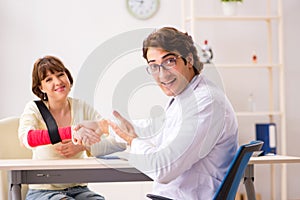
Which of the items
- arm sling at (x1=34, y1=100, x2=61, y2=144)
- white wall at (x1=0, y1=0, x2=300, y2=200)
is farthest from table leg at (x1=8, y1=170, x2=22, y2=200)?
white wall at (x1=0, y1=0, x2=300, y2=200)

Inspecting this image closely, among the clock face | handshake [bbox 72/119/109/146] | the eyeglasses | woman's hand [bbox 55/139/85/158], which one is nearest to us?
the eyeglasses

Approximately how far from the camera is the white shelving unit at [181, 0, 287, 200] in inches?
187

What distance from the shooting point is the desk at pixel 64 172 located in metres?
2.47

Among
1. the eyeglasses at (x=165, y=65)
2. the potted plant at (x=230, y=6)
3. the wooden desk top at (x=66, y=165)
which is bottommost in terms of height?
the wooden desk top at (x=66, y=165)

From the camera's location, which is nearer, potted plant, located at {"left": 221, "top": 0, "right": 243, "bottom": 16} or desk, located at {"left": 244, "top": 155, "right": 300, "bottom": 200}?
desk, located at {"left": 244, "top": 155, "right": 300, "bottom": 200}

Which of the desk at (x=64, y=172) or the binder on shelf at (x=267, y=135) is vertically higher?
the desk at (x=64, y=172)

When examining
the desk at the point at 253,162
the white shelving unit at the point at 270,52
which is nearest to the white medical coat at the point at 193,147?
the desk at the point at 253,162

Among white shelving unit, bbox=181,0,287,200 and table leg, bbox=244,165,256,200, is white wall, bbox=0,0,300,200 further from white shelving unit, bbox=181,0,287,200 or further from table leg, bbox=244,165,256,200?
table leg, bbox=244,165,256,200

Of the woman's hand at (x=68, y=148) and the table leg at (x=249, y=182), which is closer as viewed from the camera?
the table leg at (x=249, y=182)

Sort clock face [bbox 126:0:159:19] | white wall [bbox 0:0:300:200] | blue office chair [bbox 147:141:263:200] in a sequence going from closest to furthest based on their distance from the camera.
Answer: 1. blue office chair [bbox 147:141:263:200]
2. white wall [bbox 0:0:300:200]
3. clock face [bbox 126:0:159:19]

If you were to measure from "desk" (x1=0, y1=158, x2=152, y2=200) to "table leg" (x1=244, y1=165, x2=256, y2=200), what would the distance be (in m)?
0.48

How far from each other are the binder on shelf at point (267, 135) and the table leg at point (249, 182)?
208 centimetres

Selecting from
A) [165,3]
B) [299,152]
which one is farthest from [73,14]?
[299,152]

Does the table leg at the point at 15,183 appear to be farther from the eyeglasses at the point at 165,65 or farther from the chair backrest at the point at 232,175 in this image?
the chair backrest at the point at 232,175
